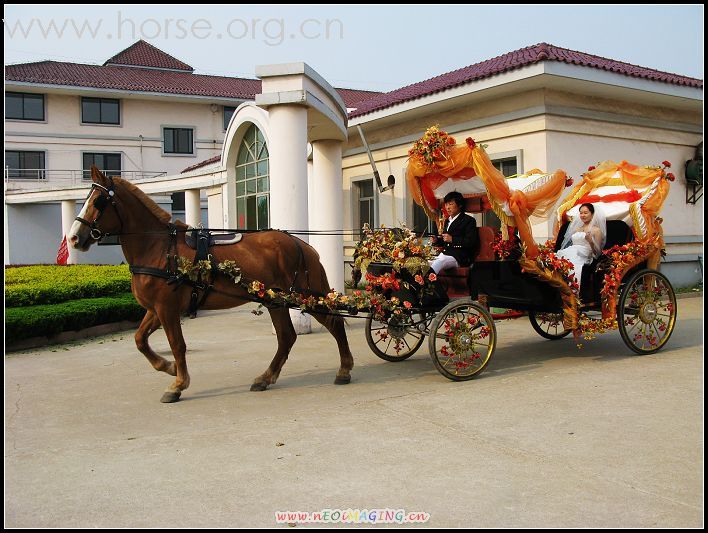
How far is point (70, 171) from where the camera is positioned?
3450 cm

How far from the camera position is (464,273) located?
743 cm

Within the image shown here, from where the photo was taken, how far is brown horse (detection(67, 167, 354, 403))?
20.9ft

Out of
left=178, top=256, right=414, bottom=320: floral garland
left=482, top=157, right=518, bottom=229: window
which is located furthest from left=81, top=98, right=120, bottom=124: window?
left=178, top=256, right=414, bottom=320: floral garland

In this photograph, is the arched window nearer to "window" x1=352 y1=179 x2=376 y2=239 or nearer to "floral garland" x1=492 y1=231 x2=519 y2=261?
"window" x1=352 y1=179 x2=376 y2=239

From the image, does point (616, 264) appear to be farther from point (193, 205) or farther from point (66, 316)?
point (193, 205)

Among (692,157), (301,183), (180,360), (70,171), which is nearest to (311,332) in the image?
(301,183)

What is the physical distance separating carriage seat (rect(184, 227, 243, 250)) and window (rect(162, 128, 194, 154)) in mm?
31409

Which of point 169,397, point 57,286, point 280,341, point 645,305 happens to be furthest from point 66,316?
point 645,305

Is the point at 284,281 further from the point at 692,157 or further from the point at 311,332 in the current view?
the point at 692,157

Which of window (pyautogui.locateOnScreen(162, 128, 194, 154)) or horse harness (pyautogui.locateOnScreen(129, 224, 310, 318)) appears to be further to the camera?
window (pyautogui.locateOnScreen(162, 128, 194, 154))

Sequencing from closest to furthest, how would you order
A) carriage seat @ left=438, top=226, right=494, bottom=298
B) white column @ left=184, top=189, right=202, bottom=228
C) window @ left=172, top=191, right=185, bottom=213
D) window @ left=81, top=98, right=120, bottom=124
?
carriage seat @ left=438, top=226, right=494, bottom=298
white column @ left=184, top=189, right=202, bottom=228
window @ left=81, top=98, right=120, bottom=124
window @ left=172, top=191, right=185, bottom=213

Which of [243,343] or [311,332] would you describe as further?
[311,332]

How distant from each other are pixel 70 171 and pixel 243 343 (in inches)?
1124

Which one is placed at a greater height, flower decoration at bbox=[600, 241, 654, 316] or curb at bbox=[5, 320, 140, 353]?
flower decoration at bbox=[600, 241, 654, 316]
